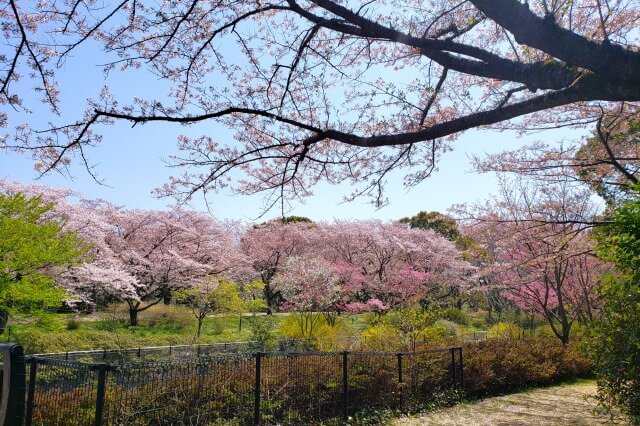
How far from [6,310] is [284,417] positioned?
9969 millimetres

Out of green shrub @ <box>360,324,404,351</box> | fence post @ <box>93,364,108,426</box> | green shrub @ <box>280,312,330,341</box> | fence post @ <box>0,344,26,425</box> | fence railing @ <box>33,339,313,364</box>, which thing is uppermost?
fence post @ <box>0,344,26,425</box>

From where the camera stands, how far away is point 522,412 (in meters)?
8.17

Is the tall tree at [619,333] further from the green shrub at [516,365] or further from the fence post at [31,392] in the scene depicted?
Result: the fence post at [31,392]

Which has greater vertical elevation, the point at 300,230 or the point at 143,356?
the point at 300,230

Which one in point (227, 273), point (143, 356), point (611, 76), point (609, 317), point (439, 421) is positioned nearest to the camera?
point (611, 76)

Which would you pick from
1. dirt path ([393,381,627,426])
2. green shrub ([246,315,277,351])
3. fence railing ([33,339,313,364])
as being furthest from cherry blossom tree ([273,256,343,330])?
dirt path ([393,381,627,426])

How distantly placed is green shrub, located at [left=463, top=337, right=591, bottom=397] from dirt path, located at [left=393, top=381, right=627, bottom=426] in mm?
383

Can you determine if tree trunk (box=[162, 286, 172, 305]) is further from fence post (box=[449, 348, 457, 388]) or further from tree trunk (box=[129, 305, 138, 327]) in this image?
fence post (box=[449, 348, 457, 388])

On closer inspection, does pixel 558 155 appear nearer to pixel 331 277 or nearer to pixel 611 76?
pixel 611 76

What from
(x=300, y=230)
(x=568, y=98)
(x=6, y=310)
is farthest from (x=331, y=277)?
(x=568, y=98)

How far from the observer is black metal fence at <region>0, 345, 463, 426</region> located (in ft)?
15.5

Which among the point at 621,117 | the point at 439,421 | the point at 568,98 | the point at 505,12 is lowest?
the point at 439,421

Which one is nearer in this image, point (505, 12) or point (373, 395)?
point (505, 12)

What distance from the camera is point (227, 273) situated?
30.2m
